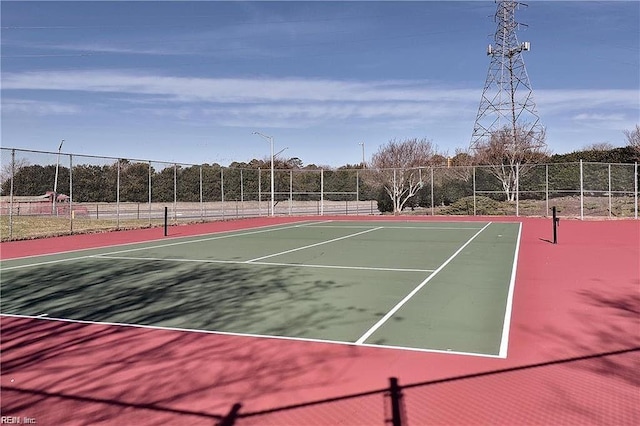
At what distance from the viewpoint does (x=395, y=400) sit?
428 centimetres

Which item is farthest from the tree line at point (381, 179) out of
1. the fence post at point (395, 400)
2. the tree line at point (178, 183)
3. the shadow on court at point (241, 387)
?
the fence post at point (395, 400)

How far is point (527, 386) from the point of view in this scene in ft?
15.0

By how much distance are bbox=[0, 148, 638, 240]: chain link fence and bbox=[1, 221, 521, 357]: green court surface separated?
291 inches

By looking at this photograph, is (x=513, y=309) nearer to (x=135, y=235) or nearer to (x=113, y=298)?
(x=113, y=298)

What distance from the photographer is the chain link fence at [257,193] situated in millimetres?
21766

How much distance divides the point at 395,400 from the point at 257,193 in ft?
111

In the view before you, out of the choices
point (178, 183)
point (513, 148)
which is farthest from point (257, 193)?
point (513, 148)

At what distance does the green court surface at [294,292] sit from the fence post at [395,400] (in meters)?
1.18

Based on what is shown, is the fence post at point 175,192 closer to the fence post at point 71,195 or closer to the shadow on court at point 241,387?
the fence post at point 71,195

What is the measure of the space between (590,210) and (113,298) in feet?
100

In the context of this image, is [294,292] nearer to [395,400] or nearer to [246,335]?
[246,335]

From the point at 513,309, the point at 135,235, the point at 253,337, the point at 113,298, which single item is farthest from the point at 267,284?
the point at 135,235

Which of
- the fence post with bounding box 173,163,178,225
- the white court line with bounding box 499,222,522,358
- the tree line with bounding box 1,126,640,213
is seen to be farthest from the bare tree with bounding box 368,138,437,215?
the white court line with bounding box 499,222,522,358

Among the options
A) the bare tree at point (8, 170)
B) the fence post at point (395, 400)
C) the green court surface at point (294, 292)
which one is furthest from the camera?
the bare tree at point (8, 170)
